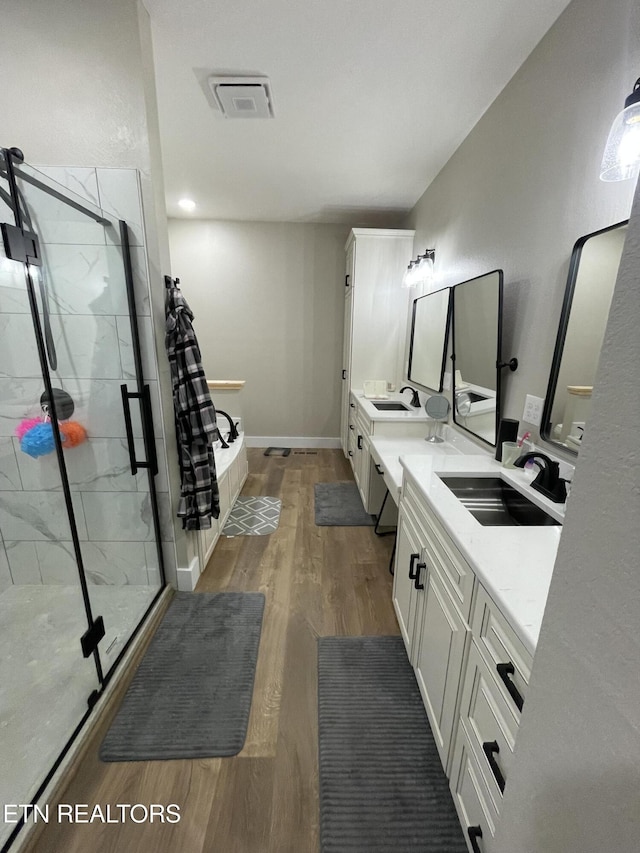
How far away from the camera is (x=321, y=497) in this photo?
324 centimetres

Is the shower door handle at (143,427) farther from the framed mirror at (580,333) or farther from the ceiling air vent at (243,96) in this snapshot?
the framed mirror at (580,333)

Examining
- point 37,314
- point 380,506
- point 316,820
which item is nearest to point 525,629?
point 316,820

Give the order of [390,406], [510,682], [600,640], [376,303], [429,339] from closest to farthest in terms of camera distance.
Result: [600,640]
[510,682]
[429,339]
[390,406]
[376,303]

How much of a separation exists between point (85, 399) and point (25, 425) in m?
0.33

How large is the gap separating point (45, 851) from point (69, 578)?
1109mm

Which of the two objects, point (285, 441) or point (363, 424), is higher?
point (363, 424)

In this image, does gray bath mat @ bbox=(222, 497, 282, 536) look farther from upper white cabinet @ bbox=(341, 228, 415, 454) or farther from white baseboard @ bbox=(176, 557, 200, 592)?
upper white cabinet @ bbox=(341, 228, 415, 454)

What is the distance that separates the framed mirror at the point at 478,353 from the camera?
1779 mm

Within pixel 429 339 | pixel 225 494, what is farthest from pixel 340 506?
pixel 429 339

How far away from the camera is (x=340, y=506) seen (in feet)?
10.1

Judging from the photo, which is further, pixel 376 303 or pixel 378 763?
pixel 376 303

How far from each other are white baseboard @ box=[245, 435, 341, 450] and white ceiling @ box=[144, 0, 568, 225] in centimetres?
275

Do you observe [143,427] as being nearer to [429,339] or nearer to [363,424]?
[363,424]

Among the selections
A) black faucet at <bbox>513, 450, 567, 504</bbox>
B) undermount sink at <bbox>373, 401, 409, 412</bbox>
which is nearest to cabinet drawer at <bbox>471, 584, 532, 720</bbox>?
black faucet at <bbox>513, 450, 567, 504</bbox>
